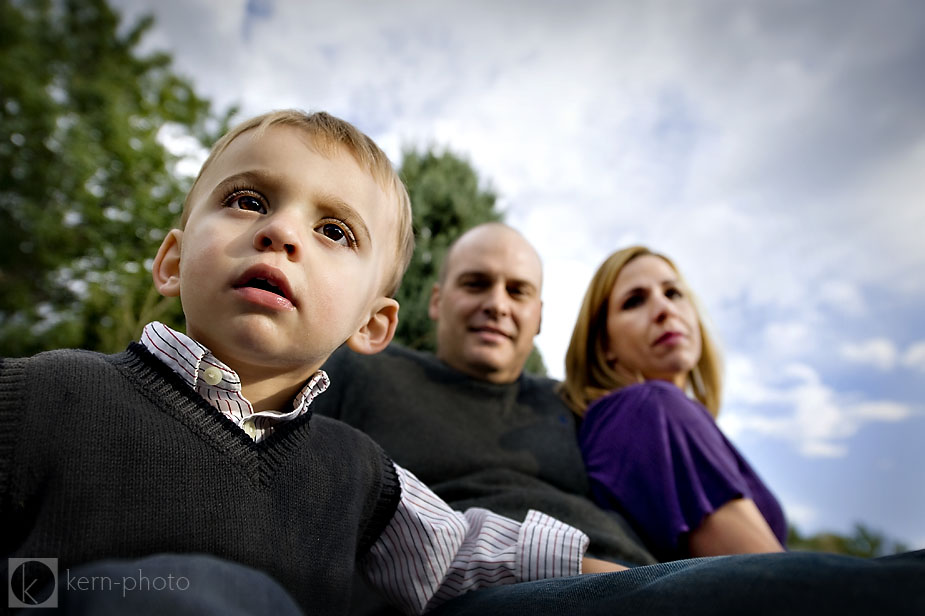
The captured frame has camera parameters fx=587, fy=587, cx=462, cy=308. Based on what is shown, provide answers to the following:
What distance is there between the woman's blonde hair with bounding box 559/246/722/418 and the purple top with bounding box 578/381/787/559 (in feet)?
1.30

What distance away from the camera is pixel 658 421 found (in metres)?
2.25

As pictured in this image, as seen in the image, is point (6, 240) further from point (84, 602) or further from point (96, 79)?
point (84, 602)

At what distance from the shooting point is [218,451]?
1057 millimetres

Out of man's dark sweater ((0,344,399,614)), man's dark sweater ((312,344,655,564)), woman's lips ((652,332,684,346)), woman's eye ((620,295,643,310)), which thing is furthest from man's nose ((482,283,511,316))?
man's dark sweater ((0,344,399,614))

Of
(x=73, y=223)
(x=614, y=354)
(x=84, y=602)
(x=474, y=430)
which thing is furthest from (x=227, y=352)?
(x=73, y=223)

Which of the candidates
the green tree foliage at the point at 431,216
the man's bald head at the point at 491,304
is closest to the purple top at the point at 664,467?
the man's bald head at the point at 491,304

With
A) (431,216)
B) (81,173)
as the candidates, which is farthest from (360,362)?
(81,173)

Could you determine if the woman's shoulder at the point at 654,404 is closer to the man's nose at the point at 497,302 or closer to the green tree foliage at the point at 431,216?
the man's nose at the point at 497,302

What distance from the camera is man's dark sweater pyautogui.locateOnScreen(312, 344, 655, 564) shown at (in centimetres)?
211

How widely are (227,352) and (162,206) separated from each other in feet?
31.3

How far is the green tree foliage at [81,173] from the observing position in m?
9.47

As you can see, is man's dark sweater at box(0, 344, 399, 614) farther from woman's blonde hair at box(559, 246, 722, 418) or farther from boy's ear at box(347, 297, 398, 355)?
woman's blonde hair at box(559, 246, 722, 418)

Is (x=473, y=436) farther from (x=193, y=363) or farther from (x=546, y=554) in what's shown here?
(x=193, y=363)

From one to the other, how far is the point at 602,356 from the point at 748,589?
2323mm
